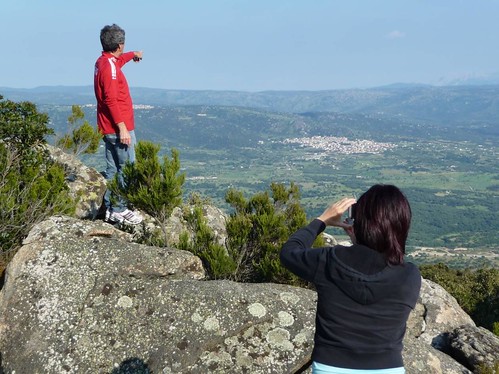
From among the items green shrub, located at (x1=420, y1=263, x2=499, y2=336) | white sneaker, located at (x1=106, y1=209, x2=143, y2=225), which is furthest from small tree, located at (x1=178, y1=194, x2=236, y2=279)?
green shrub, located at (x1=420, y1=263, x2=499, y2=336)

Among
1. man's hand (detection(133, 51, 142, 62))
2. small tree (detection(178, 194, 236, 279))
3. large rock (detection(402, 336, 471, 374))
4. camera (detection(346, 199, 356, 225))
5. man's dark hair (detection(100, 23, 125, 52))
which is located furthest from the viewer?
man's hand (detection(133, 51, 142, 62))

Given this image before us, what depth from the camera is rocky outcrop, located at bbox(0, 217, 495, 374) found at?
18.6 ft

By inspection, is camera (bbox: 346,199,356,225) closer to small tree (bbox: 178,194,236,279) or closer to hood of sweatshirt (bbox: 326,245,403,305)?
hood of sweatshirt (bbox: 326,245,403,305)

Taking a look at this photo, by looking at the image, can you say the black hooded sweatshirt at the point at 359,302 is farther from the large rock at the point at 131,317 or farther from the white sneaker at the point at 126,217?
the white sneaker at the point at 126,217

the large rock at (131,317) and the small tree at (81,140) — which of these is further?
the small tree at (81,140)

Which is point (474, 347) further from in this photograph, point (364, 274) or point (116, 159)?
point (116, 159)

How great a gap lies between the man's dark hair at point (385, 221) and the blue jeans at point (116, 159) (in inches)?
260

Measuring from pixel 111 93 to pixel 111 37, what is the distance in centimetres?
90

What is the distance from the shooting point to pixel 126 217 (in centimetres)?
965

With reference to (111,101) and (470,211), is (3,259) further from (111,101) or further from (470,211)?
(470,211)

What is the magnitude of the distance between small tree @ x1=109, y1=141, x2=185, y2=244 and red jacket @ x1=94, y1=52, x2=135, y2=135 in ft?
2.03

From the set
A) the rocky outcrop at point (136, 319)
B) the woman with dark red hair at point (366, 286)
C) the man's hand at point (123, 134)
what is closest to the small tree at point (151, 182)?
the man's hand at point (123, 134)

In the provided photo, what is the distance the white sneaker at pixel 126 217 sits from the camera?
9641mm

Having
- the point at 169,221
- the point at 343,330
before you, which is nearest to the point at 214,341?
the point at 343,330
